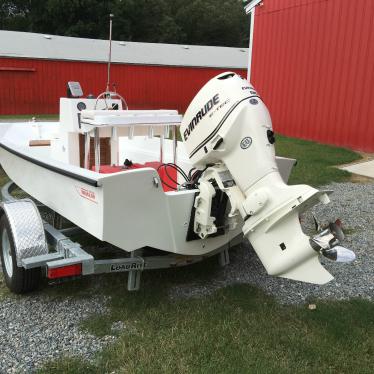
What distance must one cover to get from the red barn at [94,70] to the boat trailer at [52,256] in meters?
19.2

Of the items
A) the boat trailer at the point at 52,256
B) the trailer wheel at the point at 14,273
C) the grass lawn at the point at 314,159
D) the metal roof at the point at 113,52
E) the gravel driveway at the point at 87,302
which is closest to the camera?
the gravel driveway at the point at 87,302

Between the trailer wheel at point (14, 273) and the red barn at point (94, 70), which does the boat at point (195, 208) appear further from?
the red barn at point (94, 70)

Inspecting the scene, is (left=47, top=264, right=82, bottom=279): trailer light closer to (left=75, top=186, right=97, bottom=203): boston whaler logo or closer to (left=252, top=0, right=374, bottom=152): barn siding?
(left=75, top=186, right=97, bottom=203): boston whaler logo

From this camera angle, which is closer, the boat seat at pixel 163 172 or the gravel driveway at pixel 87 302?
the gravel driveway at pixel 87 302

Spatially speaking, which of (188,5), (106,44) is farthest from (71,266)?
(188,5)

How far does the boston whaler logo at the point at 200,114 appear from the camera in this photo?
346 centimetres

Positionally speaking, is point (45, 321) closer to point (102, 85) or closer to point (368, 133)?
point (368, 133)

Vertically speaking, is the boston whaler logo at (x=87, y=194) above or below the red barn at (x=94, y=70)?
below

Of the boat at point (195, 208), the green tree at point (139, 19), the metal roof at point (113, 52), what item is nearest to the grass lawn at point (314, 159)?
the boat at point (195, 208)

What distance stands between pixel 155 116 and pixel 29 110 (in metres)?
19.4

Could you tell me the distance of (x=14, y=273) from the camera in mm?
3713

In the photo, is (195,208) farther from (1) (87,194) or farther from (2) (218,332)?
(2) (218,332)

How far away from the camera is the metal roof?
22234 mm

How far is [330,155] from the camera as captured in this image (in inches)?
398
